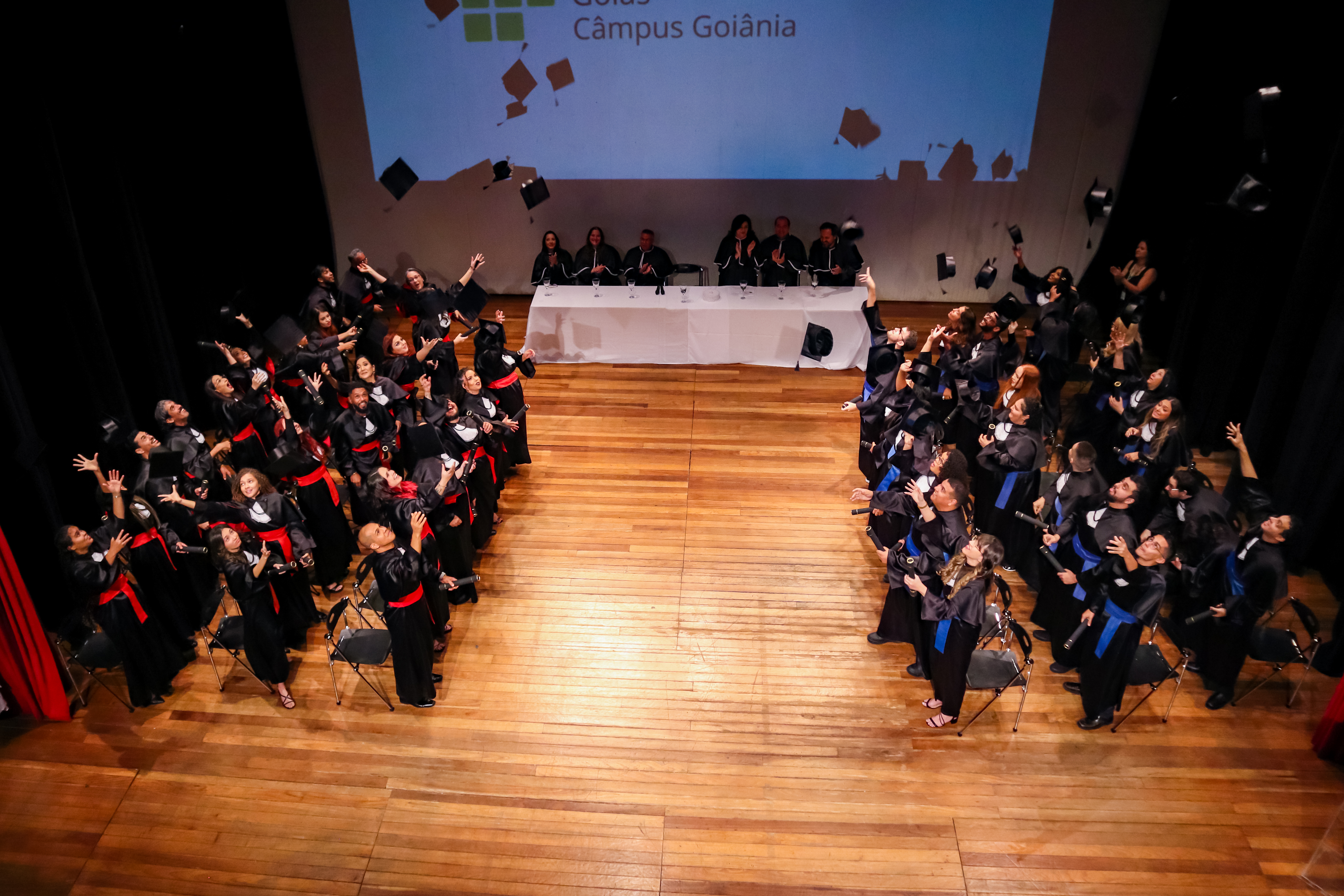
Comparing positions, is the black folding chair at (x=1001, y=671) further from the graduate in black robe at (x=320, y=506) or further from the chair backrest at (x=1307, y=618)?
the graduate in black robe at (x=320, y=506)

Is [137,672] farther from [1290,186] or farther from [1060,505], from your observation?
[1290,186]

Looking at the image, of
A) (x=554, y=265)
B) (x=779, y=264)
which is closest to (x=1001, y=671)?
(x=779, y=264)

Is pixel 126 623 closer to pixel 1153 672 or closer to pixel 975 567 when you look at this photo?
pixel 975 567

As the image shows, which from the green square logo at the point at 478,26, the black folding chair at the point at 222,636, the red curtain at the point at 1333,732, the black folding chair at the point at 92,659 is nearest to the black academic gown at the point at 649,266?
the green square logo at the point at 478,26

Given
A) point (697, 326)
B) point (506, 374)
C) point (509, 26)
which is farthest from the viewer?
point (509, 26)

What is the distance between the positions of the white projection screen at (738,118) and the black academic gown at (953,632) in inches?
237

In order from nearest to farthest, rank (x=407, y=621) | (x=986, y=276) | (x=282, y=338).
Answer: (x=407, y=621) → (x=282, y=338) → (x=986, y=276)

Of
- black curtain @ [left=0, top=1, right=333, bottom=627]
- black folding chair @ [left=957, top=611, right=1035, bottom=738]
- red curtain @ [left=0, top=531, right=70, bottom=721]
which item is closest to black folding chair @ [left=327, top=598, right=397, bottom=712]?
red curtain @ [left=0, top=531, right=70, bottom=721]

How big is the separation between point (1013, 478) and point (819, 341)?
319 cm

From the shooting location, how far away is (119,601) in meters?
5.18

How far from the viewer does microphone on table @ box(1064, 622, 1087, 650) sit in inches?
200

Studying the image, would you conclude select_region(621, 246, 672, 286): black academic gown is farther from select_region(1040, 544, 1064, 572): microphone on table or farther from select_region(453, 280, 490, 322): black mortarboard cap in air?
select_region(1040, 544, 1064, 572): microphone on table

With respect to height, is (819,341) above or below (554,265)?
below

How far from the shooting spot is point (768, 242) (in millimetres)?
9562
